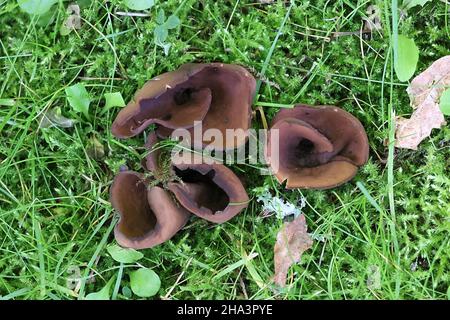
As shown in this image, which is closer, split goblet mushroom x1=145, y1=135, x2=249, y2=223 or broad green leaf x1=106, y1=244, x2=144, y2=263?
split goblet mushroom x1=145, y1=135, x2=249, y2=223

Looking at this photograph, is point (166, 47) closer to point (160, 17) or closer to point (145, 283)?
point (160, 17)

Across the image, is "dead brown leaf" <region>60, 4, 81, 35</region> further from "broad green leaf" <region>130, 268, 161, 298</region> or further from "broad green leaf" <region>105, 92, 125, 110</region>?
"broad green leaf" <region>130, 268, 161, 298</region>

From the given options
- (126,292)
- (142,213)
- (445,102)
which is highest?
(445,102)

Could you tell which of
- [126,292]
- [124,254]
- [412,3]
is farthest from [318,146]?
[126,292]

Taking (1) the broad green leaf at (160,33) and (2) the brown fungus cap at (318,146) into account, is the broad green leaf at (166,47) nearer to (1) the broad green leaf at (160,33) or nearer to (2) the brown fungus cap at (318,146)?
(1) the broad green leaf at (160,33)

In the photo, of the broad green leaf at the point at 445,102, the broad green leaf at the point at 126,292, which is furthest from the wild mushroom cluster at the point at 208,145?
the broad green leaf at the point at 445,102

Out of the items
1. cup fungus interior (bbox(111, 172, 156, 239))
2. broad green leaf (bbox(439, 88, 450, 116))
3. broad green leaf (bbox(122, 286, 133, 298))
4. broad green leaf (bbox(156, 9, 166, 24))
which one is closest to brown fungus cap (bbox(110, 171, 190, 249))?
cup fungus interior (bbox(111, 172, 156, 239))

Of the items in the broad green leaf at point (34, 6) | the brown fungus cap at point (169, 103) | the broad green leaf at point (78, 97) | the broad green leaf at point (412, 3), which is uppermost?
the broad green leaf at point (412, 3)
